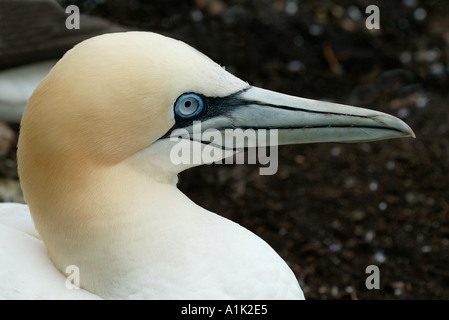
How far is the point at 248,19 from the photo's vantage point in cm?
779

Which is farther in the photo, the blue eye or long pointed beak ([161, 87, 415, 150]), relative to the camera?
long pointed beak ([161, 87, 415, 150])

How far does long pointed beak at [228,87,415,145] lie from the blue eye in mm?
194

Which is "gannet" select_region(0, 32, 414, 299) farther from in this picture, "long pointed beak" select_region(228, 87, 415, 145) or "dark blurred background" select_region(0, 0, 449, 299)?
"dark blurred background" select_region(0, 0, 449, 299)

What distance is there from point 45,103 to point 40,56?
3114mm

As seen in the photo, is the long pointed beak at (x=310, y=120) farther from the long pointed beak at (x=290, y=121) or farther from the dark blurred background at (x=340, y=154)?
the dark blurred background at (x=340, y=154)

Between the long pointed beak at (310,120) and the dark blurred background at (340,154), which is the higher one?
the dark blurred background at (340,154)

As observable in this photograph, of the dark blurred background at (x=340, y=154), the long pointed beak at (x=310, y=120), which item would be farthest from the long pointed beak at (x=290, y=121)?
the dark blurred background at (x=340, y=154)

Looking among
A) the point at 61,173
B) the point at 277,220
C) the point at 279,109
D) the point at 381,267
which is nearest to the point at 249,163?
the point at 277,220

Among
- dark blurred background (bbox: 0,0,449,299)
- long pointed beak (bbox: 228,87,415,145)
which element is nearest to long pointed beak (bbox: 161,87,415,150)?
long pointed beak (bbox: 228,87,415,145)

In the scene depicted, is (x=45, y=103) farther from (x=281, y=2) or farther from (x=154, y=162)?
(x=281, y=2)

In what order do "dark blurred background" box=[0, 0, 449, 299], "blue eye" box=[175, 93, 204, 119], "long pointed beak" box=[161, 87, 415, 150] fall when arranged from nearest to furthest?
"blue eye" box=[175, 93, 204, 119] → "long pointed beak" box=[161, 87, 415, 150] → "dark blurred background" box=[0, 0, 449, 299]

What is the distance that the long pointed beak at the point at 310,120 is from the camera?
3.01 meters

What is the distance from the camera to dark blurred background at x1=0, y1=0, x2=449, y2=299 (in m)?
5.29

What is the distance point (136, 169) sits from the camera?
112 inches
